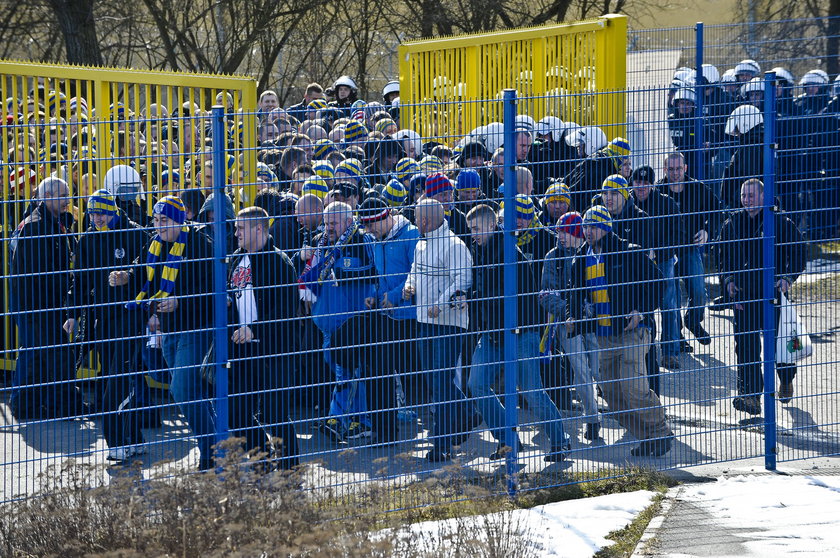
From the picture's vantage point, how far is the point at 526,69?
12781 millimetres

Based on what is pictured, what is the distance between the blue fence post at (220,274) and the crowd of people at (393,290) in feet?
0.15

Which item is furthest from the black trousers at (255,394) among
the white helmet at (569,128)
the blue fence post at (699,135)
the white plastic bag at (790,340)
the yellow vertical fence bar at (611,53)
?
the yellow vertical fence bar at (611,53)

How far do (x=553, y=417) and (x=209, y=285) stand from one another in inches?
98.6

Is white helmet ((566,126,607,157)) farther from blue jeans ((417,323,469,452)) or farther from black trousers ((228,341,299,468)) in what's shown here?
black trousers ((228,341,299,468))

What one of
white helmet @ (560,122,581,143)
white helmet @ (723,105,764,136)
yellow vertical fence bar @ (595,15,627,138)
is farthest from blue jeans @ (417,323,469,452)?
yellow vertical fence bar @ (595,15,627,138)

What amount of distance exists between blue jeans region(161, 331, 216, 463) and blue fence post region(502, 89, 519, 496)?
5.70ft

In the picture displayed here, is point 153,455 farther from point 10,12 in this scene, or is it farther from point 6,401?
point 10,12

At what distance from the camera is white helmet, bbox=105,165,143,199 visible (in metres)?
8.09

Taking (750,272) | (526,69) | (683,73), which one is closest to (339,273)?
Answer: (750,272)

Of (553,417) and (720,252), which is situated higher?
(720,252)

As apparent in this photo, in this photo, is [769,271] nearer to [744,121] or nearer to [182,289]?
[744,121]

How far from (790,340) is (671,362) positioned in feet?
5.19

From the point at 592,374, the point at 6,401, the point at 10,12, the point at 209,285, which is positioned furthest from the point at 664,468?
the point at 10,12

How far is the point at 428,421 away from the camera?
23.3 feet
